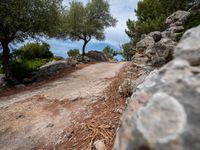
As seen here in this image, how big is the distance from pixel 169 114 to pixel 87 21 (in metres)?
31.2

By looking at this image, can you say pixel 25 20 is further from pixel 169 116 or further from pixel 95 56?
pixel 95 56

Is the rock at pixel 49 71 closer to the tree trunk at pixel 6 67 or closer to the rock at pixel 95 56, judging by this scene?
the tree trunk at pixel 6 67

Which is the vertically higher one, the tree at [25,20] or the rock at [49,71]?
the tree at [25,20]

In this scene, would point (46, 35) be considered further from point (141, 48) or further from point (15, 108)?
point (15, 108)

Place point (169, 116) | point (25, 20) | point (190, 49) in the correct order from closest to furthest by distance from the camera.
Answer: point (169, 116)
point (190, 49)
point (25, 20)

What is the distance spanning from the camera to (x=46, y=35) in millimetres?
18750

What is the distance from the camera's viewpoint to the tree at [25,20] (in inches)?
598

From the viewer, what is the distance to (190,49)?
255 centimetres

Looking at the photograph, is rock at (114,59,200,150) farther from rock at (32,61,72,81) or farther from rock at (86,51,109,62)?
rock at (86,51,109,62)

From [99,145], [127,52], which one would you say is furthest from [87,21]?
[99,145]

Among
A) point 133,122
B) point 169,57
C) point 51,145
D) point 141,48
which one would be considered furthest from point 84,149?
point 141,48

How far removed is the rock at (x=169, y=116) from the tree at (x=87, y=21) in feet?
97.8

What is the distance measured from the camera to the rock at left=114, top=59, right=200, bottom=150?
76.0 inches

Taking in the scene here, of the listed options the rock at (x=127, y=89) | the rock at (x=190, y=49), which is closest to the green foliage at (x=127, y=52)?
the rock at (x=127, y=89)
